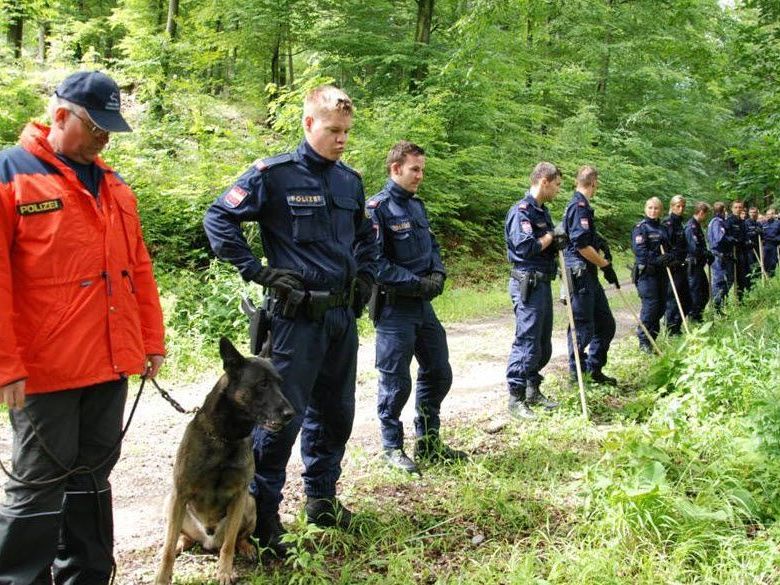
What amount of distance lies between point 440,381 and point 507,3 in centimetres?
800

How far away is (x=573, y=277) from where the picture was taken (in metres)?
6.69

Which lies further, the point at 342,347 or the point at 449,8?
the point at 449,8

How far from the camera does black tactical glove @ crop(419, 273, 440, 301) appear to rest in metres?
4.59

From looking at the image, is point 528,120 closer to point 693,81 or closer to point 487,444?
point 693,81

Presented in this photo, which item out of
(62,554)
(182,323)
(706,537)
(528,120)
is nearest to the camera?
(62,554)

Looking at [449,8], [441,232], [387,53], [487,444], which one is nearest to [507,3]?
[387,53]

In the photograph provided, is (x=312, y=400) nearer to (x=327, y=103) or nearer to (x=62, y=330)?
(x=62, y=330)

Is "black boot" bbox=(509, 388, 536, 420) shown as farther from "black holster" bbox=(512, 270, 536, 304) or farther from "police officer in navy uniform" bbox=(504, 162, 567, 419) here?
"black holster" bbox=(512, 270, 536, 304)

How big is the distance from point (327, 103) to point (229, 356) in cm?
143

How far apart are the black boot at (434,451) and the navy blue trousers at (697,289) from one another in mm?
7483

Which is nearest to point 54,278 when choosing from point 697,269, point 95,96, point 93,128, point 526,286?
point 93,128

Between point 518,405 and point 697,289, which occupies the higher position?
point 697,289

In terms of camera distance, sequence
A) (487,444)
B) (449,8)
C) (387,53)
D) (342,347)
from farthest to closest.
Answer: (449,8) → (387,53) → (487,444) → (342,347)

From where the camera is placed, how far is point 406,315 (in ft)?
15.1
